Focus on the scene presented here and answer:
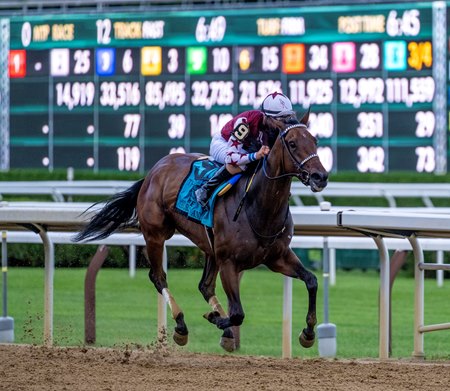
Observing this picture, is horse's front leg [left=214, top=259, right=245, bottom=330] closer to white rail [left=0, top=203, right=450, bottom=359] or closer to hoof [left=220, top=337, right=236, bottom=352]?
hoof [left=220, top=337, right=236, bottom=352]

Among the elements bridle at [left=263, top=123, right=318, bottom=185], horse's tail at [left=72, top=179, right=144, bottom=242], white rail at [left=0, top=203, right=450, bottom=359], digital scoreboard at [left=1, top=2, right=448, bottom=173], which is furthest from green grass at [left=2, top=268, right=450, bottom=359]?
digital scoreboard at [left=1, top=2, right=448, bottom=173]

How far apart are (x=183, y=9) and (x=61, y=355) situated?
8.70 m

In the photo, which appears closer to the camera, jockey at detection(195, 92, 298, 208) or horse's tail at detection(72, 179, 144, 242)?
jockey at detection(195, 92, 298, 208)

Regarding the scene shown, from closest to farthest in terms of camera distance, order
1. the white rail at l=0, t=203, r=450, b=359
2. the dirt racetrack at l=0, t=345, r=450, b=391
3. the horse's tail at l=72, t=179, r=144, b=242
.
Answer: the dirt racetrack at l=0, t=345, r=450, b=391 → the white rail at l=0, t=203, r=450, b=359 → the horse's tail at l=72, t=179, r=144, b=242


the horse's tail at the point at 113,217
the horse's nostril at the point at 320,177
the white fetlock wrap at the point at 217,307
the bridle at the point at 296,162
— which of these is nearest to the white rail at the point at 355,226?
the horse's tail at the point at 113,217

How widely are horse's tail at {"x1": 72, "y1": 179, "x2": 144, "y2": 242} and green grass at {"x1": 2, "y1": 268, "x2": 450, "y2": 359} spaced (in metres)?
0.66

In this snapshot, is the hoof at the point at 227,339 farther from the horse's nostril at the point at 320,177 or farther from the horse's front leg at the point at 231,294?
the horse's nostril at the point at 320,177

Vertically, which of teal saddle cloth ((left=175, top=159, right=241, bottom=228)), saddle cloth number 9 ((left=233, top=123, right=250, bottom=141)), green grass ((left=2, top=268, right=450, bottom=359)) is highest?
saddle cloth number 9 ((left=233, top=123, right=250, bottom=141))

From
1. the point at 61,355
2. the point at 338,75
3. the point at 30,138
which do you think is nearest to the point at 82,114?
the point at 30,138

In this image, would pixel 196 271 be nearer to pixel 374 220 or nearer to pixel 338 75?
pixel 338 75

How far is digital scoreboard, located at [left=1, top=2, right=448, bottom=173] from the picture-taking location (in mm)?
13078

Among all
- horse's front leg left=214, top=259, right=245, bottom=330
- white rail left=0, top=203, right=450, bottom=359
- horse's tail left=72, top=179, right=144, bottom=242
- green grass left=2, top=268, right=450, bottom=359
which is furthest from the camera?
green grass left=2, top=268, right=450, bottom=359

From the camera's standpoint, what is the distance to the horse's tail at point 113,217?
6.43 m

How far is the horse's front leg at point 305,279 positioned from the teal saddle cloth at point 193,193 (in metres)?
0.38
